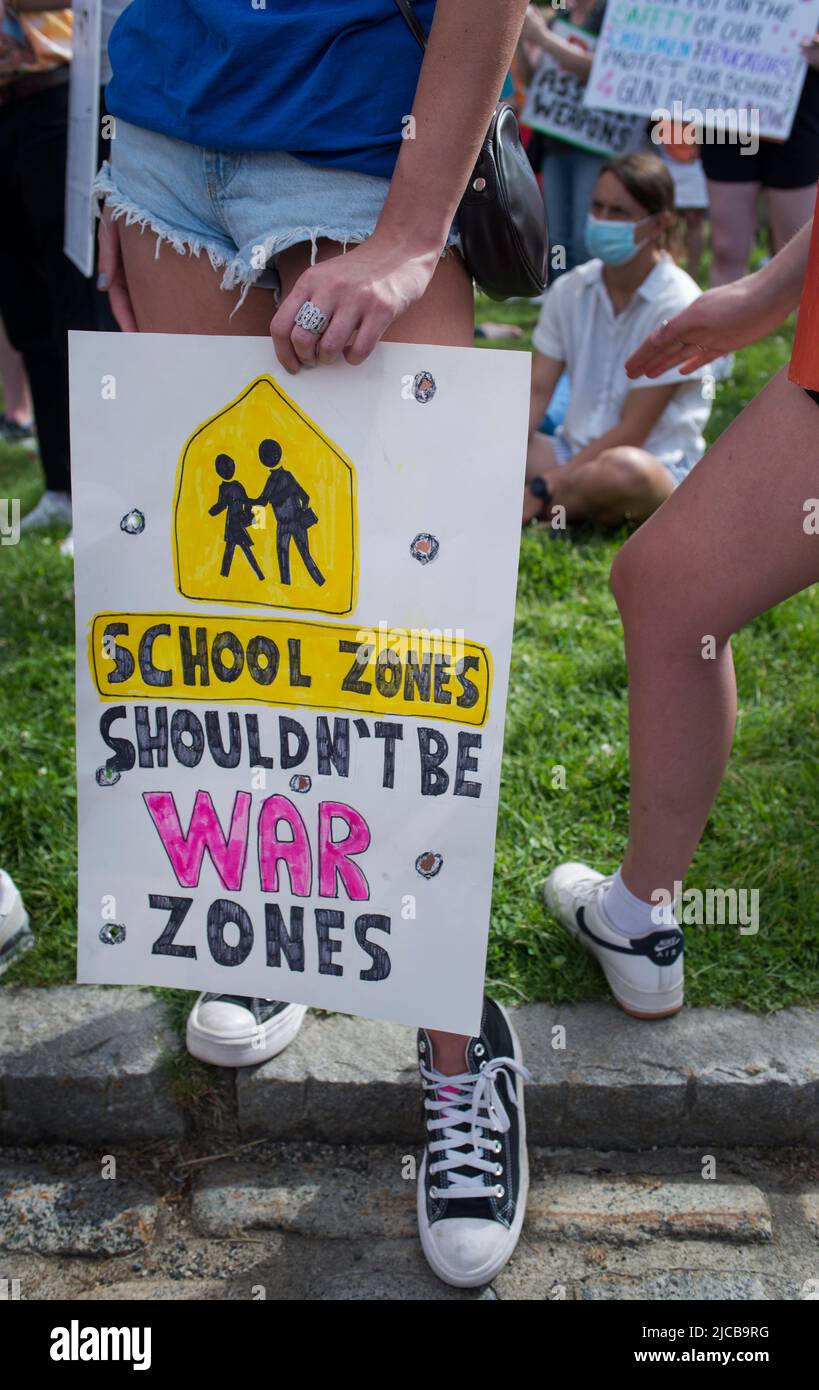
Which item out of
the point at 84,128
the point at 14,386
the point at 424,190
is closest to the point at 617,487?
the point at 84,128

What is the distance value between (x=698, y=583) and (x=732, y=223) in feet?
11.8

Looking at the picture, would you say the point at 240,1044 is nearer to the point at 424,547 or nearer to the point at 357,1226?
the point at 357,1226

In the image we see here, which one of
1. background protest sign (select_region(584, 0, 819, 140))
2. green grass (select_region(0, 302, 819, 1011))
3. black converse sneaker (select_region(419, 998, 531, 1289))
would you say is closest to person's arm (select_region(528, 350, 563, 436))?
background protest sign (select_region(584, 0, 819, 140))

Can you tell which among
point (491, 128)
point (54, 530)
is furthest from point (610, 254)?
point (491, 128)

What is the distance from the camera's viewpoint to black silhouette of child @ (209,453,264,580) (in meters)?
1.50

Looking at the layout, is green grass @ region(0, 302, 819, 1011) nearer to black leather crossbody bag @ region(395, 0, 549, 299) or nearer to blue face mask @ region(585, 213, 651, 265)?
black leather crossbody bag @ region(395, 0, 549, 299)

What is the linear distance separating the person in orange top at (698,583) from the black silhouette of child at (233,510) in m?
0.51

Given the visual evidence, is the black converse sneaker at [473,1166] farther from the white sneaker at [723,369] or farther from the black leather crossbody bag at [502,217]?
the white sneaker at [723,369]

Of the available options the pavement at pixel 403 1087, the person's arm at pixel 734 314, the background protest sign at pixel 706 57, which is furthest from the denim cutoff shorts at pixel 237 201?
the background protest sign at pixel 706 57

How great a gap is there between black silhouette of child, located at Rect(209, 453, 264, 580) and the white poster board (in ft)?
3.30

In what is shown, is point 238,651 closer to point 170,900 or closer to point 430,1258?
point 170,900

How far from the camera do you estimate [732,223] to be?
4570 mm

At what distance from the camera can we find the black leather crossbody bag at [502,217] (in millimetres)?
1421

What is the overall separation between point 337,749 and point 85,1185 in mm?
842
